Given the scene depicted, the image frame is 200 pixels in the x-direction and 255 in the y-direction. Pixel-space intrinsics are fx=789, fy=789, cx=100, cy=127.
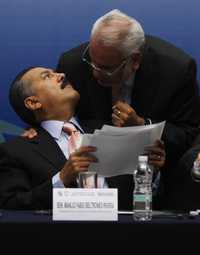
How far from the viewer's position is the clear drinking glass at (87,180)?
2.22 meters

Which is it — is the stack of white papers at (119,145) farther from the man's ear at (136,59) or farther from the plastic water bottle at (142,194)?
the man's ear at (136,59)

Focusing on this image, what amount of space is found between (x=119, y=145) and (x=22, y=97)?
1.59 feet

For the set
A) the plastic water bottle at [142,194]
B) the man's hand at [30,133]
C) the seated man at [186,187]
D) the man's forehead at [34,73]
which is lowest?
the seated man at [186,187]

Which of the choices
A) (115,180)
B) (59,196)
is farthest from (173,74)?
(59,196)

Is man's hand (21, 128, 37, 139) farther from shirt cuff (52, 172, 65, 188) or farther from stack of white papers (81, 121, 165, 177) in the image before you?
stack of white papers (81, 121, 165, 177)

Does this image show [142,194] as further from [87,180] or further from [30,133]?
[30,133]

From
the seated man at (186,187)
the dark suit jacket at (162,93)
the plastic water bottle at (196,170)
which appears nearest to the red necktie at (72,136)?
the dark suit jacket at (162,93)

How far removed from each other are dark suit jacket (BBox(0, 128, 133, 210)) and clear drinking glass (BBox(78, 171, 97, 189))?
0.52 feet
